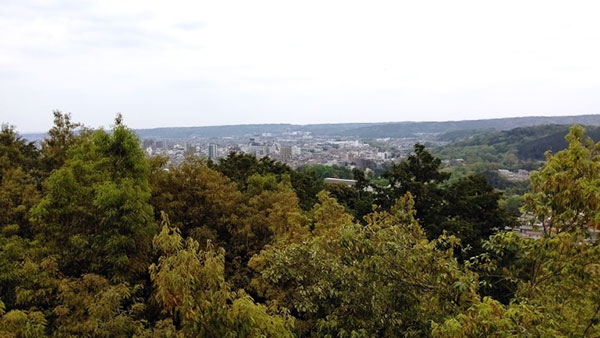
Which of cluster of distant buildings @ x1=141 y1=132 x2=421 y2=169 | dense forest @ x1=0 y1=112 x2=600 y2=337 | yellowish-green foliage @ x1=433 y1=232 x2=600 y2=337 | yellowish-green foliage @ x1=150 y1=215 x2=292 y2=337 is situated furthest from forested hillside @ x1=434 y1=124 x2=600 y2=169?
yellowish-green foliage @ x1=150 y1=215 x2=292 y2=337

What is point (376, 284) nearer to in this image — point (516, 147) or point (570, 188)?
point (570, 188)

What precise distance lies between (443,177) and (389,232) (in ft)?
41.6

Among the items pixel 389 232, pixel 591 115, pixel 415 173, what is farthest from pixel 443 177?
pixel 591 115

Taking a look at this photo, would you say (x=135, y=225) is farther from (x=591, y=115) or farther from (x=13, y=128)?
(x=591, y=115)

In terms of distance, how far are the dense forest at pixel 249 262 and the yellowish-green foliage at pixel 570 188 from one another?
16 millimetres

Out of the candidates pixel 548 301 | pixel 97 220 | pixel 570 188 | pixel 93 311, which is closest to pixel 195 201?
pixel 97 220

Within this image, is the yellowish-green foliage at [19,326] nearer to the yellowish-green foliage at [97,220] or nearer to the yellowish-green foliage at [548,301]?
the yellowish-green foliage at [97,220]

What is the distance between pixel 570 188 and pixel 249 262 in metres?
4.91

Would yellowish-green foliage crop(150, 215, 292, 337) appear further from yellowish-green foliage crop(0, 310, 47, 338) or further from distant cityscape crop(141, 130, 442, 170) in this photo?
distant cityscape crop(141, 130, 442, 170)

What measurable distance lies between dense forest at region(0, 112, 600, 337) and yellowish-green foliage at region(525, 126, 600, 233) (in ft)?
0.05

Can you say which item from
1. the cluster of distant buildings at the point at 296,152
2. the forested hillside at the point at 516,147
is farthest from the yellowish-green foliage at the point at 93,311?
the forested hillside at the point at 516,147

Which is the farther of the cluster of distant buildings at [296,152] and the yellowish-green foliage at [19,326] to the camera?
the cluster of distant buildings at [296,152]

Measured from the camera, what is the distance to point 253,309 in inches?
140

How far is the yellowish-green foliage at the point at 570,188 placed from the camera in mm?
3938
